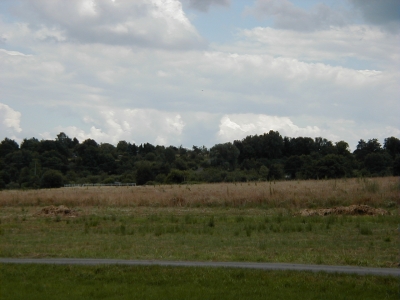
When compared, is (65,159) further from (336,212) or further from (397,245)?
(397,245)

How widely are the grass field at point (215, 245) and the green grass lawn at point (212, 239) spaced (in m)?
0.03

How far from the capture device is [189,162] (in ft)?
425

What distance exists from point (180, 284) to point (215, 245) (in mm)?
6820

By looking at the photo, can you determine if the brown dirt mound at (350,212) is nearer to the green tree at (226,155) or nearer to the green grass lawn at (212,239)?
the green grass lawn at (212,239)

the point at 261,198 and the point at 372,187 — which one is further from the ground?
the point at 372,187

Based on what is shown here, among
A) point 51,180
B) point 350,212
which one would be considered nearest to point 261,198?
point 350,212

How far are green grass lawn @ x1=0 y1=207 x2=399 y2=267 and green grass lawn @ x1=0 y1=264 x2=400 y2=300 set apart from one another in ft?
7.64

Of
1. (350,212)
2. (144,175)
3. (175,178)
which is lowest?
(350,212)

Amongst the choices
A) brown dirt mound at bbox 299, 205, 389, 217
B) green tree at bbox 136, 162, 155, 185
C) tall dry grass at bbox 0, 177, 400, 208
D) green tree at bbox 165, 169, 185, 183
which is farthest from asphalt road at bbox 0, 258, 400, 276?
green tree at bbox 136, 162, 155, 185

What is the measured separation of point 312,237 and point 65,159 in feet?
366

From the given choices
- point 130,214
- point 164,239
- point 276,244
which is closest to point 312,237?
point 276,244

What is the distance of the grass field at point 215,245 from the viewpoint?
11.9 m

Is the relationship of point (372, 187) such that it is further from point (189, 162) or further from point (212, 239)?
point (189, 162)

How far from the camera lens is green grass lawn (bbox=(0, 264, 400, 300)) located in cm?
1143
